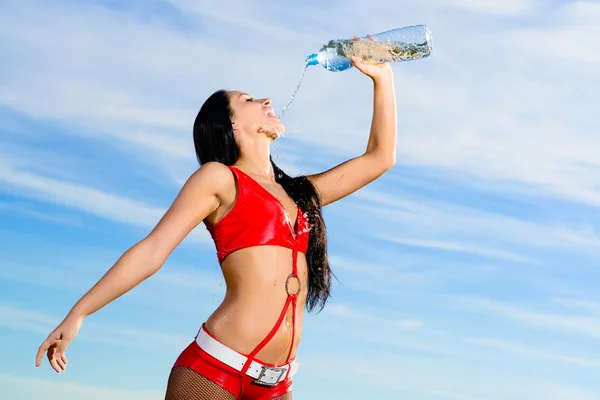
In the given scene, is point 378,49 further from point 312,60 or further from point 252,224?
point 252,224

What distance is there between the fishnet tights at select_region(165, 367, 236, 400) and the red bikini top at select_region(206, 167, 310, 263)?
612 mm

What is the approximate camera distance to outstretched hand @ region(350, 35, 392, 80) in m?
5.29

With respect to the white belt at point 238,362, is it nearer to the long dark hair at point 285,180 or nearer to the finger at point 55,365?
the long dark hair at point 285,180

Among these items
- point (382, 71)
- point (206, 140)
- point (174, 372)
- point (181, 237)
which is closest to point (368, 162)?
point (382, 71)

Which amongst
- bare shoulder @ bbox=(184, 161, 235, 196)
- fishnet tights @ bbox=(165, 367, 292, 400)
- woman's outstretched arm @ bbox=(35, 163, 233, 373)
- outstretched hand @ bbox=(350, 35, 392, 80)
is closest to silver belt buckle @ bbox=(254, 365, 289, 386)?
fishnet tights @ bbox=(165, 367, 292, 400)

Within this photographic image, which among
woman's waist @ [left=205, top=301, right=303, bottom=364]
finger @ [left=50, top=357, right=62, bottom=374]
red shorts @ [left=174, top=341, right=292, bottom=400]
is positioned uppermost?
woman's waist @ [left=205, top=301, right=303, bottom=364]

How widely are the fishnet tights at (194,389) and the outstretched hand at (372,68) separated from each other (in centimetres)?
212

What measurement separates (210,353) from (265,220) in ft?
2.37

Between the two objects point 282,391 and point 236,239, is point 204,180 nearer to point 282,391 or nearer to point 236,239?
point 236,239

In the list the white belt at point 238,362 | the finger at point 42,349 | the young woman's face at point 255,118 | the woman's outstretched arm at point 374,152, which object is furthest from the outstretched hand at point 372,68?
the finger at point 42,349

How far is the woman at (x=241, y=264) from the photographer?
420 cm

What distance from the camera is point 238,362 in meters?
4.30

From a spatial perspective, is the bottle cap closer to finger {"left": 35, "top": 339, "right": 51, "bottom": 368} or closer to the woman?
the woman

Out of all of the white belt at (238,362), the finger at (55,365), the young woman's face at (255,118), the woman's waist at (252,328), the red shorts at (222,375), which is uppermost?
the young woman's face at (255,118)
